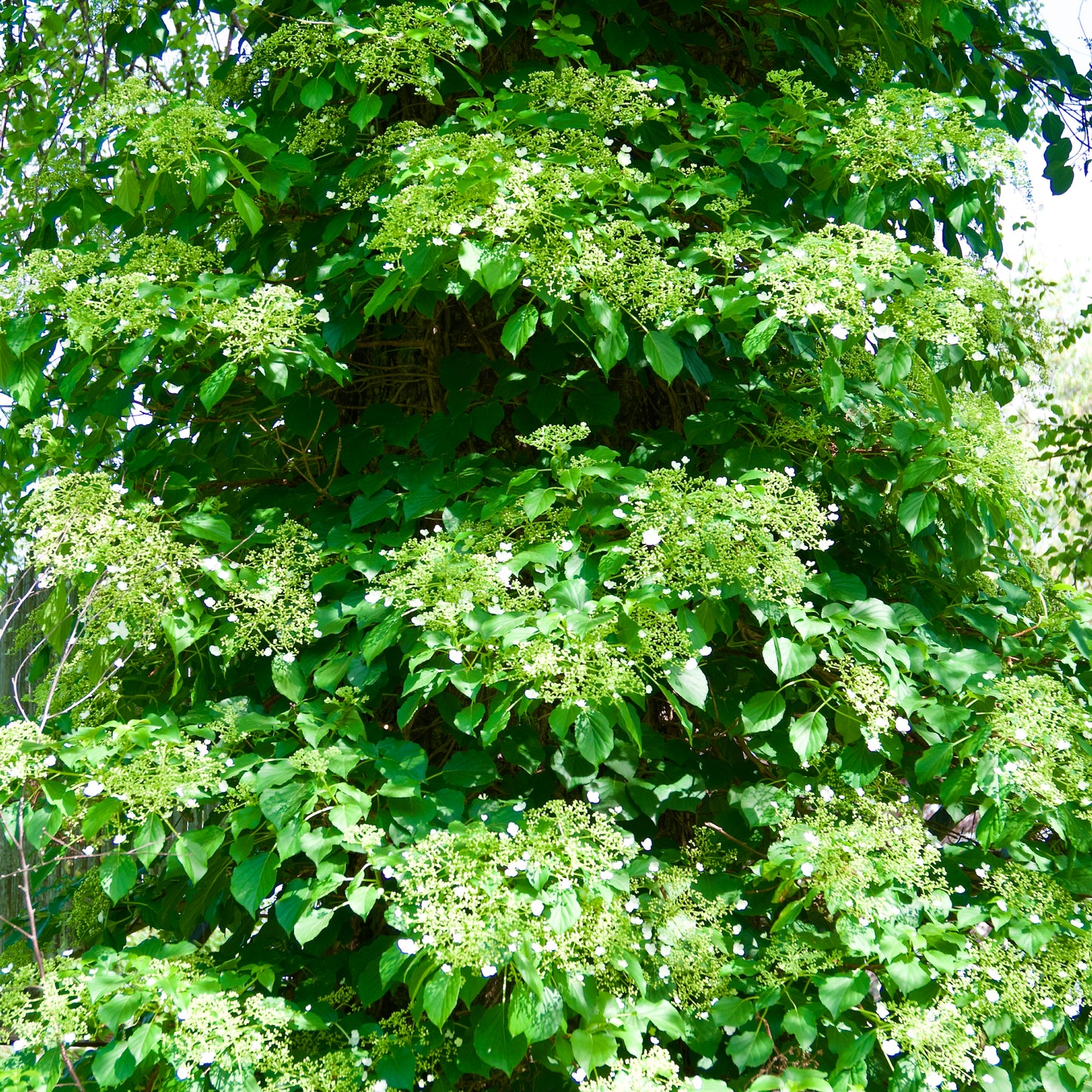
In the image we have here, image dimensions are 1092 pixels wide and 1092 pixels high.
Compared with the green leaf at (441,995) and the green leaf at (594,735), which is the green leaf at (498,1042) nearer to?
the green leaf at (441,995)

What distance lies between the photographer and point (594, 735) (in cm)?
191

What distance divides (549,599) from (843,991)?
929 millimetres

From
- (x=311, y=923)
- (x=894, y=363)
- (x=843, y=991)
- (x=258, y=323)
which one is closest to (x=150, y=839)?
(x=311, y=923)

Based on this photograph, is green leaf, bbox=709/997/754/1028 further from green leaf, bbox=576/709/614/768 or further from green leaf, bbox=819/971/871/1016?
green leaf, bbox=576/709/614/768

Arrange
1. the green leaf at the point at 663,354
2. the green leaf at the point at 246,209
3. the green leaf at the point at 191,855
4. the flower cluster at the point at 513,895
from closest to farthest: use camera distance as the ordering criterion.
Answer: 1. the flower cluster at the point at 513,895
2. the green leaf at the point at 191,855
3. the green leaf at the point at 663,354
4. the green leaf at the point at 246,209

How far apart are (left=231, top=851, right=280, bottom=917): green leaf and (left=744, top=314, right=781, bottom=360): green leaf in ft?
4.61

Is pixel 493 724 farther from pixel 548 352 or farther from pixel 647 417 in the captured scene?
pixel 647 417

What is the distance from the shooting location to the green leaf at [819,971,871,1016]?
1.96 metres

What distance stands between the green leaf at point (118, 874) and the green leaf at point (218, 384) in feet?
3.10

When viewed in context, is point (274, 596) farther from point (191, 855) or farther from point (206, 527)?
point (191, 855)

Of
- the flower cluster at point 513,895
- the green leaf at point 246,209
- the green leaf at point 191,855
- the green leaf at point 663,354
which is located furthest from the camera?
the green leaf at point 246,209

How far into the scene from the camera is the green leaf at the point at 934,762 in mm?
2152

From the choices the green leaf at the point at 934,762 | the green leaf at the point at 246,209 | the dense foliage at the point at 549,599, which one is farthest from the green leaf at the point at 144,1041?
the green leaf at the point at 246,209

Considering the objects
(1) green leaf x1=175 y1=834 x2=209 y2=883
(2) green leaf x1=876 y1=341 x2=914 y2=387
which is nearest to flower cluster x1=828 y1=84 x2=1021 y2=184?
(2) green leaf x1=876 y1=341 x2=914 y2=387
